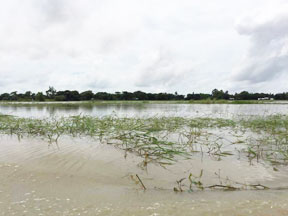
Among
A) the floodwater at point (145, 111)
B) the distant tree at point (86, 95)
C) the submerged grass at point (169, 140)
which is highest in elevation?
the distant tree at point (86, 95)

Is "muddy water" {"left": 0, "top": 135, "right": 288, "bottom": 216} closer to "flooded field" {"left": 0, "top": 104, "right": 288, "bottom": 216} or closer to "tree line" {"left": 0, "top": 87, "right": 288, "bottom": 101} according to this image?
"flooded field" {"left": 0, "top": 104, "right": 288, "bottom": 216}

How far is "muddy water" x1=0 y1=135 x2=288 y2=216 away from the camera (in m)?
2.68

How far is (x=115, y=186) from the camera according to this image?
3484 mm

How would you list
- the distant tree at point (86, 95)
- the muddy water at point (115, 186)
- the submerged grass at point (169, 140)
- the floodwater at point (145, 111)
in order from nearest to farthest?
1. the muddy water at point (115, 186)
2. the submerged grass at point (169, 140)
3. the floodwater at point (145, 111)
4. the distant tree at point (86, 95)

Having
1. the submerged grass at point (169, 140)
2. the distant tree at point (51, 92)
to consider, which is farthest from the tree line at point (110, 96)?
the submerged grass at point (169, 140)

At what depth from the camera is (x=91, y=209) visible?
8.76 ft

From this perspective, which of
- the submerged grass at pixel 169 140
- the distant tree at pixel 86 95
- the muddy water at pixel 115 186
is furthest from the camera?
the distant tree at pixel 86 95

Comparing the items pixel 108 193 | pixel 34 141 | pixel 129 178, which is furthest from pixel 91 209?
pixel 34 141

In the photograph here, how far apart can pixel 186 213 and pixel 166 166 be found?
1.81 meters

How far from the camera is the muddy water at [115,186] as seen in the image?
268 cm

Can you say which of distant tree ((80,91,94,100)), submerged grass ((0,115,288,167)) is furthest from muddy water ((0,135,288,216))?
distant tree ((80,91,94,100))

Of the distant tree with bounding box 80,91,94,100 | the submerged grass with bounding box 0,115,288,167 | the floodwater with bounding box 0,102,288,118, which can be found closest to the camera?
the submerged grass with bounding box 0,115,288,167

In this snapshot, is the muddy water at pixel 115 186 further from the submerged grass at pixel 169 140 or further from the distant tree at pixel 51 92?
the distant tree at pixel 51 92

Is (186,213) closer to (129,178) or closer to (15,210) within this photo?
(129,178)
